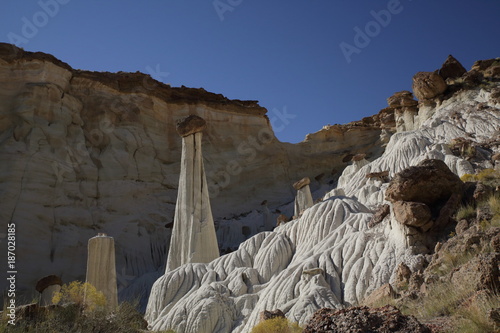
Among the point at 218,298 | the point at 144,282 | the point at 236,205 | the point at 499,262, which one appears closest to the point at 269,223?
the point at 236,205

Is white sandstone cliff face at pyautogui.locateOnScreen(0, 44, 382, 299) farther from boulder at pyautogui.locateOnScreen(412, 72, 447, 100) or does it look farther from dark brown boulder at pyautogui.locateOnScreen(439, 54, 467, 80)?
boulder at pyautogui.locateOnScreen(412, 72, 447, 100)

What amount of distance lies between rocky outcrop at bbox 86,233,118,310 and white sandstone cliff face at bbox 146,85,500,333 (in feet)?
5.34

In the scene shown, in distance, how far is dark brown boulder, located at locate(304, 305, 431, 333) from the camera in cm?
629

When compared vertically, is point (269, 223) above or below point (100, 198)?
below

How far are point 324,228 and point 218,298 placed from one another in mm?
4769

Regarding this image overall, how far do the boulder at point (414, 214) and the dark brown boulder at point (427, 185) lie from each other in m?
0.34

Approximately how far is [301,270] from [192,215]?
9.61 meters

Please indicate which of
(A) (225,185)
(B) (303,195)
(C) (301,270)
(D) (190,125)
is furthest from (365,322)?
(A) (225,185)

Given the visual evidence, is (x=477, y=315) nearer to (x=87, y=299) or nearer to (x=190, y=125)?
(x=87, y=299)

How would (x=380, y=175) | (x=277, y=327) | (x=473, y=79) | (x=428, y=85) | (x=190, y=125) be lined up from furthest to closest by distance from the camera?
1. (x=428, y=85)
2. (x=473, y=79)
3. (x=190, y=125)
4. (x=380, y=175)
5. (x=277, y=327)

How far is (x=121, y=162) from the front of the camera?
36.2 metres

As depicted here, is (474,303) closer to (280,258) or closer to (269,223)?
(280,258)

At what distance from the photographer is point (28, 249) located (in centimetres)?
2889

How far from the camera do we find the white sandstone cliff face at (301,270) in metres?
13.2
